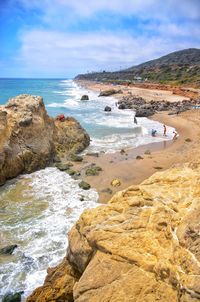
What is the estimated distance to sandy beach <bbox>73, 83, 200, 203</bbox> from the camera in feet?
56.0

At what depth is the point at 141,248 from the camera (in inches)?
206

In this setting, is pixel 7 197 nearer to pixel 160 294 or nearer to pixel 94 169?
pixel 94 169

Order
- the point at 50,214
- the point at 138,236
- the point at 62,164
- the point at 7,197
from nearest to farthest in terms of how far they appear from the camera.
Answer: the point at 138,236 → the point at 50,214 → the point at 7,197 → the point at 62,164

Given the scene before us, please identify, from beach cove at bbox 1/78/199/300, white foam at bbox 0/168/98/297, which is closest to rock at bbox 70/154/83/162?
beach cove at bbox 1/78/199/300

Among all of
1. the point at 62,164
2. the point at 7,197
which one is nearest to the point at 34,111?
the point at 62,164

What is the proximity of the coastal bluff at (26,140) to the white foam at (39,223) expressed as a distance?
95 centimetres

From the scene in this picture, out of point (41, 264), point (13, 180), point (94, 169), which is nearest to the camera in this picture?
point (41, 264)

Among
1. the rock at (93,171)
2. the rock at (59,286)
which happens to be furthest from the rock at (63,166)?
the rock at (59,286)

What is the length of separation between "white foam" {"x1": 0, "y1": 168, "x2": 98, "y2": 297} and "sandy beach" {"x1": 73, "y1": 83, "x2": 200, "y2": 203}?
1.26 m

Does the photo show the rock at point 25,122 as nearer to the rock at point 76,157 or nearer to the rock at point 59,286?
the rock at point 76,157

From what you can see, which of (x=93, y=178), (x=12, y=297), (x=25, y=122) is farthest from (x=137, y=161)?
(x=12, y=297)

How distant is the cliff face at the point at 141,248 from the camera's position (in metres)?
4.45

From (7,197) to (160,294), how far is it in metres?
12.3

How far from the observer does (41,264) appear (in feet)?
32.9
